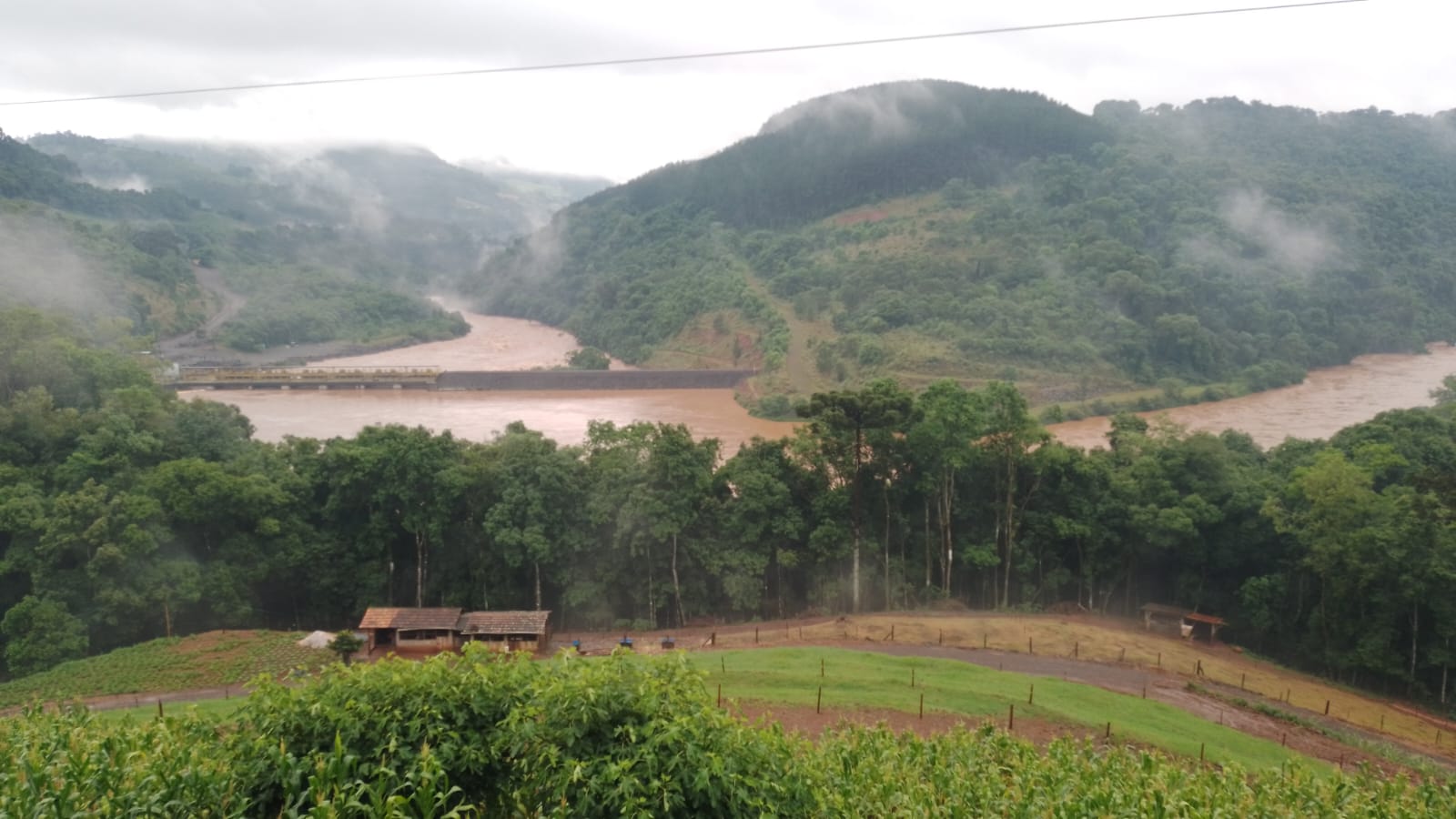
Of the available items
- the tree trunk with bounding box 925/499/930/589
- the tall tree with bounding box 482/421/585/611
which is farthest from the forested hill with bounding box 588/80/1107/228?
the tall tree with bounding box 482/421/585/611

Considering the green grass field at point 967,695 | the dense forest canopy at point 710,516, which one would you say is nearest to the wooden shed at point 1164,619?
the dense forest canopy at point 710,516

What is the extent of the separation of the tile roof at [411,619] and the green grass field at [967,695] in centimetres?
659

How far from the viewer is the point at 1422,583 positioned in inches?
699

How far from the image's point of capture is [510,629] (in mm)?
19625

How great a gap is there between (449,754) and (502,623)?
14.8 m

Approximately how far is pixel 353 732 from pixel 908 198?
71936mm

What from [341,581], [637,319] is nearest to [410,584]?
[341,581]

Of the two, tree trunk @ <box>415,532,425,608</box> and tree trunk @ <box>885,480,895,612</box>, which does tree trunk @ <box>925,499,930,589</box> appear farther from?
tree trunk @ <box>415,532,425,608</box>

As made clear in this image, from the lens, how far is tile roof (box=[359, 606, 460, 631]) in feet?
64.1

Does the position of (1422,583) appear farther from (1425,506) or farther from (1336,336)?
(1336,336)

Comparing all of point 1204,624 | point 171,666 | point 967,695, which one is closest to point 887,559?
point 1204,624

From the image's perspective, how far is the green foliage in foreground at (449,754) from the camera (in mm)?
5340

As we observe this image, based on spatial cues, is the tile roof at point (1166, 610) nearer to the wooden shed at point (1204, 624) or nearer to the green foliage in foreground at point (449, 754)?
the wooden shed at point (1204, 624)

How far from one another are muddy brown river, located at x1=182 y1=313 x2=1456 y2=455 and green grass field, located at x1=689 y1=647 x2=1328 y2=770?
18.4 metres
